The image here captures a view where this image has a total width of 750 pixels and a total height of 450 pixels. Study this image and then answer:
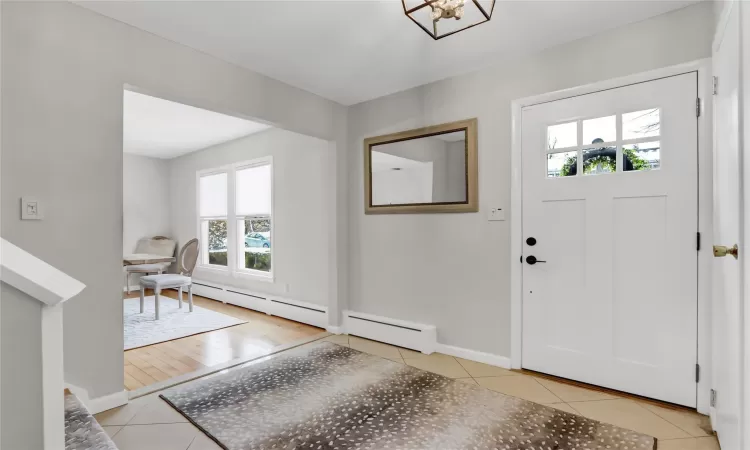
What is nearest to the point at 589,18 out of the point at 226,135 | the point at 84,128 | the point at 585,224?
the point at 585,224

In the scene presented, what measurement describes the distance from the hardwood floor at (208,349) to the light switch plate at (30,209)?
125cm

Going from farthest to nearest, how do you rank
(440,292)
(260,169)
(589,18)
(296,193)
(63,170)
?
1. (260,169)
2. (296,193)
3. (440,292)
4. (589,18)
5. (63,170)

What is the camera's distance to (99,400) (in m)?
2.15

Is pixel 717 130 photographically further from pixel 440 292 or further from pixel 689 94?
pixel 440 292

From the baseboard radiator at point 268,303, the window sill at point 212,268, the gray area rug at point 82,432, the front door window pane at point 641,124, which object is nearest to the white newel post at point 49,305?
the gray area rug at point 82,432

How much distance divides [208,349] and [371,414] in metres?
1.86

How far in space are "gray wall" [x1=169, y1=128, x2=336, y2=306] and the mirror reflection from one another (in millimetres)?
674

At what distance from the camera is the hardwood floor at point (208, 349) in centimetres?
278

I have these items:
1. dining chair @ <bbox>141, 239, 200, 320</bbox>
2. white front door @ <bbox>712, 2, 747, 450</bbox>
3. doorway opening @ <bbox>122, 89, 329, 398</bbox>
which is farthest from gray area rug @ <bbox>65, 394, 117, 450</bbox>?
dining chair @ <bbox>141, 239, 200, 320</bbox>

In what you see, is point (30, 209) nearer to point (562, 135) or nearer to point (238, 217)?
point (562, 135)

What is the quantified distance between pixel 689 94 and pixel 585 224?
2.98ft

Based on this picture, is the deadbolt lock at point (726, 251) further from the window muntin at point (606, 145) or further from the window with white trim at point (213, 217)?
the window with white trim at point (213, 217)

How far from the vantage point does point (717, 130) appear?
6.29ft

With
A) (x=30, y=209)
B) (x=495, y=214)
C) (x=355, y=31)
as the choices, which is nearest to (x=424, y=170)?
(x=495, y=214)
